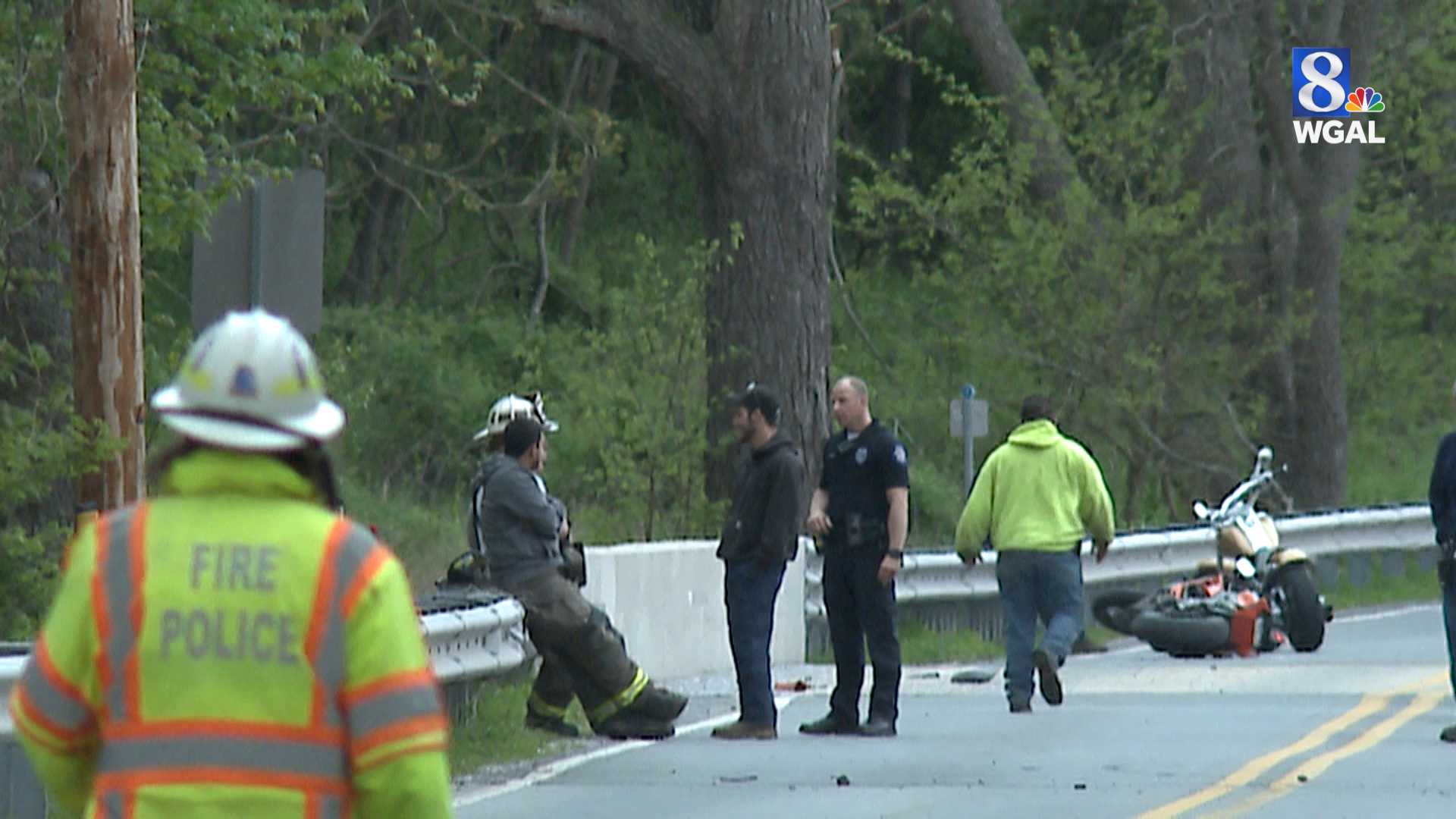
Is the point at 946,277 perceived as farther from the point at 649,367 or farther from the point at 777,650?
the point at 777,650

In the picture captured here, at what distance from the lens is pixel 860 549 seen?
46.1ft

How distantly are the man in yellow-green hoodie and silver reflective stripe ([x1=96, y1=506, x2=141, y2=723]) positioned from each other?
1128 cm

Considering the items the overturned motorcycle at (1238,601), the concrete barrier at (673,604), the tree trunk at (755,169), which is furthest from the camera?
the tree trunk at (755,169)

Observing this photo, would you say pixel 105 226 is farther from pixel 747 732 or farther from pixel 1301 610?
pixel 1301 610

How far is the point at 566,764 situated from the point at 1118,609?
27.4ft

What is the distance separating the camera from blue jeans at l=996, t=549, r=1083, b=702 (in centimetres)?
1533

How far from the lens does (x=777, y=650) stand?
18750 mm

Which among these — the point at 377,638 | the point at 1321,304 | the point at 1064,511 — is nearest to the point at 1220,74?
the point at 1321,304

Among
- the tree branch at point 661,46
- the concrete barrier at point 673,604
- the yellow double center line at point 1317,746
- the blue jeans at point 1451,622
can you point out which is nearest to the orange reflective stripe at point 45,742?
the yellow double center line at point 1317,746

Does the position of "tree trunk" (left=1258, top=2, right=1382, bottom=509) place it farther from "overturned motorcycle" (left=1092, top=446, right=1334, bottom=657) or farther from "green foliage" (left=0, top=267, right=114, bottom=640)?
"green foliage" (left=0, top=267, right=114, bottom=640)

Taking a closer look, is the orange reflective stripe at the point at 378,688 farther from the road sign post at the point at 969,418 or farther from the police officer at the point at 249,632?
the road sign post at the point at 969,418

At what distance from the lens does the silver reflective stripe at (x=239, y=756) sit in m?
4.22

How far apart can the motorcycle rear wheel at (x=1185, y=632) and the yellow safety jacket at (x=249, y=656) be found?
50.4 feet

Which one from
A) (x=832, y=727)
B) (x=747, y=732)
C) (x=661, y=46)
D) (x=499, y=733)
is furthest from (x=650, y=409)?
(x=499, y=733)
